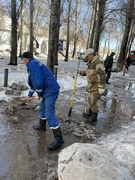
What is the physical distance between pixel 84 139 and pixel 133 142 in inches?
41.1

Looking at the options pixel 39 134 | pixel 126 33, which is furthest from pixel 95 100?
pixel 126 33

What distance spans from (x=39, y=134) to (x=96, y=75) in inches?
85.1

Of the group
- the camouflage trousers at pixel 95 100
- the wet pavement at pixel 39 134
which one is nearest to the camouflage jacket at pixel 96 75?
the camouflage trousers at pixel 95 100

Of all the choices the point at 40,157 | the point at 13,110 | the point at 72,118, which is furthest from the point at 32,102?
the point at 40,157

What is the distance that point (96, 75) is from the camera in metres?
5.33

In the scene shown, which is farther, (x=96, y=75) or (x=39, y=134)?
(x=96, y=75)

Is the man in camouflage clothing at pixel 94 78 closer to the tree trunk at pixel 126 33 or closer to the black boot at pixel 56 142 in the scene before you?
the black boot at pixel 56 142

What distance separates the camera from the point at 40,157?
3525 mm

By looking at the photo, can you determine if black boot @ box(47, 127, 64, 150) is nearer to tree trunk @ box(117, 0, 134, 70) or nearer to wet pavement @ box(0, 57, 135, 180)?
wet pavement @ box(0, 57, 135, 180)

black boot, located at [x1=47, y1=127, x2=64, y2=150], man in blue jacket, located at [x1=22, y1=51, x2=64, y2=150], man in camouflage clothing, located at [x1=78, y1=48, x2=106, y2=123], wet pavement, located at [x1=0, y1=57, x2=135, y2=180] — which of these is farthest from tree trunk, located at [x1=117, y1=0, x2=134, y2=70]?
black boot, located at [x1=47, y1=127, x2=64, y2=150]

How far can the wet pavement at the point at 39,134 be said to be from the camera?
124 inches

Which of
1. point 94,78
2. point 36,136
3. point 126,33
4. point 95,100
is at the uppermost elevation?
point 126,33

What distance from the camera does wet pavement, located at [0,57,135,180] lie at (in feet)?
10.3

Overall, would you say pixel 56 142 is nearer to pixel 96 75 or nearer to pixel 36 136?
pixel 36 136
